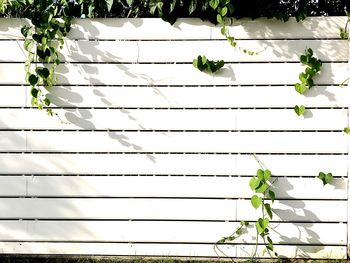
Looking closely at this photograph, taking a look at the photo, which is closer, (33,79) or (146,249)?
(33,79)

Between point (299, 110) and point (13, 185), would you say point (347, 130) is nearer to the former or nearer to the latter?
point (299, 110)

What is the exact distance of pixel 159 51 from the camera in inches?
150

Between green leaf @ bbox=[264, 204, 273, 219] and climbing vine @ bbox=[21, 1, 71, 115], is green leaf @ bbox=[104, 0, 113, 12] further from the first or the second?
green leaf @ bbox=[264, 204, 273, 219]

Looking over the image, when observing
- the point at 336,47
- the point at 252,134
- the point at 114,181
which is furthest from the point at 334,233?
the point at 114,181

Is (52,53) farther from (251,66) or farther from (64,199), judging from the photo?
(251,66)

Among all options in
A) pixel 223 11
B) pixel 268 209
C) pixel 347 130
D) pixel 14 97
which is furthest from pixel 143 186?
pixel 347 130

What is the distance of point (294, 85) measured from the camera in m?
3.78

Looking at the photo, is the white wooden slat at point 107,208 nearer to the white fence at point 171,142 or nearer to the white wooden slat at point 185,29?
the white fence at point 171,142

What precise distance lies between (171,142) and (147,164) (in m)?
0.25

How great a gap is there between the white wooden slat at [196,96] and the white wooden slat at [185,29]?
0.39m

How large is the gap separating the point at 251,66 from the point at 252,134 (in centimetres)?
51

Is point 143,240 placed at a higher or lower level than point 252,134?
lower

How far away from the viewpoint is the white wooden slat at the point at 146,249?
3.82m

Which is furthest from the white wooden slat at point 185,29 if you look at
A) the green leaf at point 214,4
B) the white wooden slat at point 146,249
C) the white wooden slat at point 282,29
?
the white wooden slat at point 146,249
